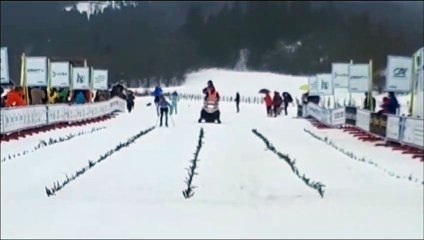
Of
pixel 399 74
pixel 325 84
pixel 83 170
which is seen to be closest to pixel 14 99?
pixel 399 74

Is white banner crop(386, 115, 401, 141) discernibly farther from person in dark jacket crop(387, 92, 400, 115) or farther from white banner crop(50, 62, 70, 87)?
white banner crop(50, 62, 70, 87)

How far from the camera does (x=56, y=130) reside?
25922 millimetres

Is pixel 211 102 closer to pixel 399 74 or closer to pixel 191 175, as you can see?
pixel 399 74

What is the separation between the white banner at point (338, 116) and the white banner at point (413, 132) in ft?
34.5

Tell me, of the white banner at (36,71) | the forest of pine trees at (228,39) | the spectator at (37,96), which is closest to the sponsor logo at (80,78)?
the spectator at (37,96)

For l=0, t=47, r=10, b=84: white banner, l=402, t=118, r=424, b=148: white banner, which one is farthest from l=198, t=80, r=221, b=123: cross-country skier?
l=402, t=118, r=424, b=148: white banner

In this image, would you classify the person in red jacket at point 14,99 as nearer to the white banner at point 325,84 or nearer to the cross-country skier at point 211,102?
the cross-country skier at point 211,102

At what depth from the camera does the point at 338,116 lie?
30.5 m

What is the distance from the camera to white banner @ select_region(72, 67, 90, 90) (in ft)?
119

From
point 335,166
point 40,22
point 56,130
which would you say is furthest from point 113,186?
point 40,22

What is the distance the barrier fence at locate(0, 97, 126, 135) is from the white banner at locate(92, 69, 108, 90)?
85.2 inches

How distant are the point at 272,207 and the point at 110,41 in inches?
4793

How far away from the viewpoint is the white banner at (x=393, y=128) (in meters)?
20.1

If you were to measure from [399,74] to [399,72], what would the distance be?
0.06 meters
